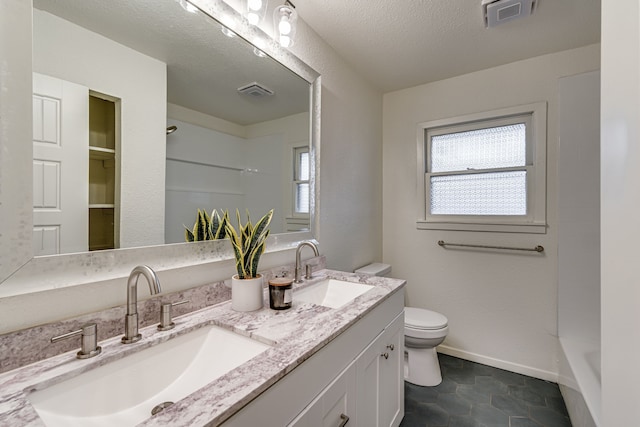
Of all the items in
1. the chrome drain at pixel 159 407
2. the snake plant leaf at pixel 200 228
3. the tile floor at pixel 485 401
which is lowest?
the tile floor at pixel 485 401

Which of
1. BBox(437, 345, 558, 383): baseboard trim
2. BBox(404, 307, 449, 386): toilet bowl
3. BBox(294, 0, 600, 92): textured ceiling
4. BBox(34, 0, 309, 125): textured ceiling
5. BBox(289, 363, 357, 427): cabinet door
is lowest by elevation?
BBox(437, 345, 558, 383): baseboard trim

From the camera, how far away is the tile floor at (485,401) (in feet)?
5.12

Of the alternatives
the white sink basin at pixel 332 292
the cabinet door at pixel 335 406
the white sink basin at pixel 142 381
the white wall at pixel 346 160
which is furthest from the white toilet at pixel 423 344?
the white sink basin at pixel 142 381

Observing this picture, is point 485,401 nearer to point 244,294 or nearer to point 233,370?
point 244,294

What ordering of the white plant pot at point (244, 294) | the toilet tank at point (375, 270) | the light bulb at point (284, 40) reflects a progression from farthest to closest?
the toilet tank at point (375, 270)
the light bulb at point (284, 40)
the white plant pot at point (244, 294)

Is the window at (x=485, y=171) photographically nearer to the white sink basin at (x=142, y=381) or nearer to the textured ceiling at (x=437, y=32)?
the textured ceiling at (x=437, y=32)

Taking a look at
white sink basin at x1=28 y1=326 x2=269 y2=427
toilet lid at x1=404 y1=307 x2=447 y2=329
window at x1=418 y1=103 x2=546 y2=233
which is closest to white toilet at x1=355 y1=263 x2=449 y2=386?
toilet lid at x1=404 y1=307 x2=447 y2=329

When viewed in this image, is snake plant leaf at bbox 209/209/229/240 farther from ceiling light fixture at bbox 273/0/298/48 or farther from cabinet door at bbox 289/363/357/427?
ceiling light fixture at bbox 273/0/298/48

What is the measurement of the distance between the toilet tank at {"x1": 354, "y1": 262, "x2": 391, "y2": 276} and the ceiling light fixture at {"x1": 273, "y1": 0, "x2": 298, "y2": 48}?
1.56m

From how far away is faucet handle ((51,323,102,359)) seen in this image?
67 cm

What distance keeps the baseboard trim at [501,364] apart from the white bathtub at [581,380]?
0.09 metres

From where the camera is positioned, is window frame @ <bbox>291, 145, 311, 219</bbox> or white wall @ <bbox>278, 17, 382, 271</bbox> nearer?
window frame @ <bbox>291, 145, 311, 219</bbox>

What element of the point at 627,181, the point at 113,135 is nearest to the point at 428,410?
the point at 627,181

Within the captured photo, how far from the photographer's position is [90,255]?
78 cm
